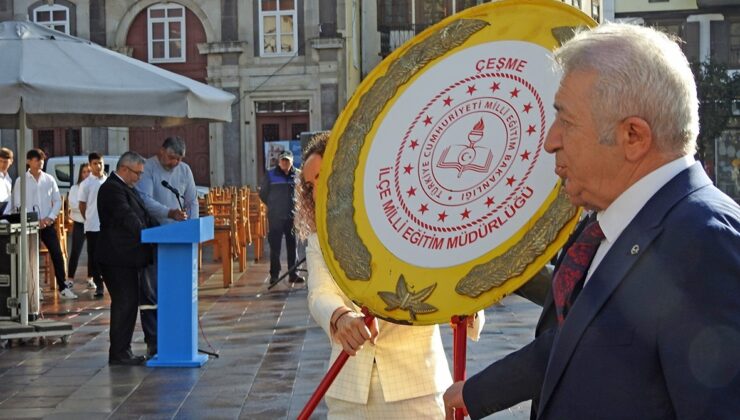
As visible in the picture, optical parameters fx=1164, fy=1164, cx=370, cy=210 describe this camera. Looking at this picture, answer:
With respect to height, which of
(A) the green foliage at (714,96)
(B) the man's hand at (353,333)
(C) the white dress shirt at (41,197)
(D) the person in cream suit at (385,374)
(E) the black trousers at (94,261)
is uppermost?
(A) the green foliage at (714,96)

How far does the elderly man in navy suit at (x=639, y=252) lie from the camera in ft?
5.84

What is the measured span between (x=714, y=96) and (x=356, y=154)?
42.3 meters

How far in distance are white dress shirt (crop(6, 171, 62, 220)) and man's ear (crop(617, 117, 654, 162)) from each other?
1164cm

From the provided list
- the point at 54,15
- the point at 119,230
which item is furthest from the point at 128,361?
the point at 54,15

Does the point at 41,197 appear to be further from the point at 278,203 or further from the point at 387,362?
the point at 387,362

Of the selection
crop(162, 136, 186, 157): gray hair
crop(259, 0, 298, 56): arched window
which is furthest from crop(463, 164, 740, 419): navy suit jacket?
crop(259, 0, 298, 56): arched window

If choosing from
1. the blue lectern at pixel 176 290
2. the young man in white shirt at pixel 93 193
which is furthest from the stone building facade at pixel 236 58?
the blue lectern at pixel 176 290

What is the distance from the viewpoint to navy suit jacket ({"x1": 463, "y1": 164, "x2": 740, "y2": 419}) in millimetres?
1771

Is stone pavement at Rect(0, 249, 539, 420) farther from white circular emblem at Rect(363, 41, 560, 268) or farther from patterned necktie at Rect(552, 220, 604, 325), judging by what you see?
patterned necktie at Rect(552, 220, 604, 325)

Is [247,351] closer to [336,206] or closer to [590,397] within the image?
[336,206]

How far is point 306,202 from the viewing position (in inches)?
149

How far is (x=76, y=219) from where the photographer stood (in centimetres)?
1461

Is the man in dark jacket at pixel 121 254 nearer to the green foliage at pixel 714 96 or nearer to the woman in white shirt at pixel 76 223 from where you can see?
the woman in white shirt at pixel 76 223

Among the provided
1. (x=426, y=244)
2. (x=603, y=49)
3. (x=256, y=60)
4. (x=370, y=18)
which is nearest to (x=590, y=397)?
(x=603, y=49)
